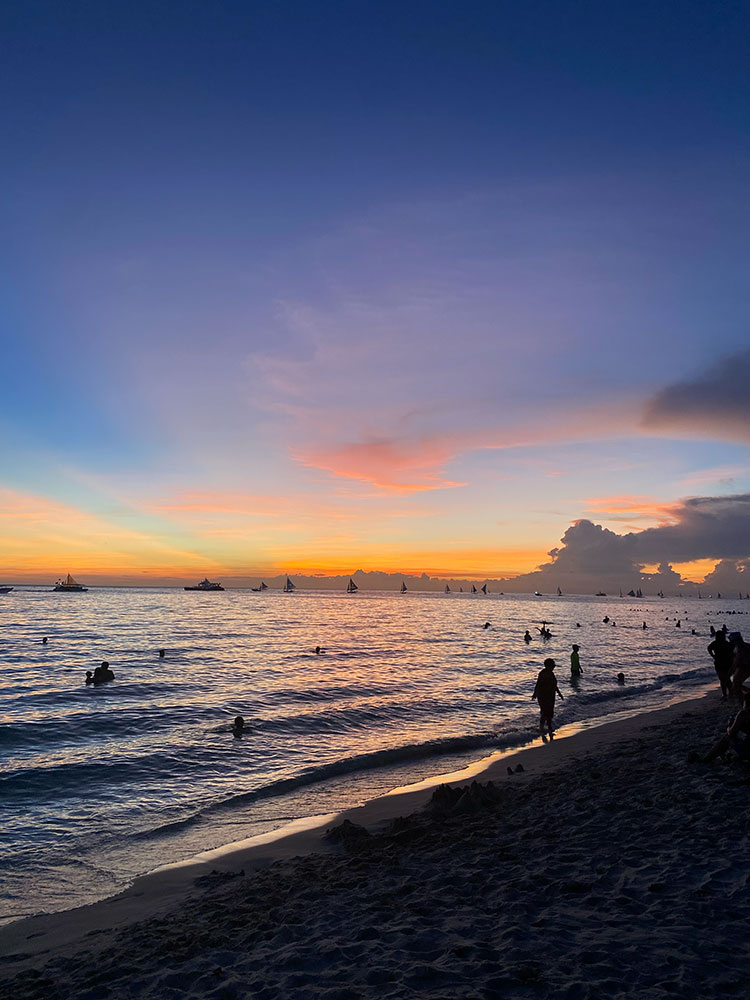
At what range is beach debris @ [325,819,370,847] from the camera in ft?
35.5

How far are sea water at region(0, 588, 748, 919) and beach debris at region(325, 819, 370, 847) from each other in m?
2.25

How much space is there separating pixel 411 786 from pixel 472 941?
31.6 feet

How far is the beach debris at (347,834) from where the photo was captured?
10.8 meters

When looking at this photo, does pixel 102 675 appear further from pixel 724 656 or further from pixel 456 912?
pixel 724 656

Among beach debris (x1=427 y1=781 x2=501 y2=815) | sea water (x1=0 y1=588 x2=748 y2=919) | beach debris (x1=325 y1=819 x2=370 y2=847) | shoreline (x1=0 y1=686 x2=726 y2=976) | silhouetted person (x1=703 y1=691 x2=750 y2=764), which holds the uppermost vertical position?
silhouetted person (x1=703 y1=691 x2=750 y2=764)

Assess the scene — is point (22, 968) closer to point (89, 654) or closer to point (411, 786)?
point (411, 786)

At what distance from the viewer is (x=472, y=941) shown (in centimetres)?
641

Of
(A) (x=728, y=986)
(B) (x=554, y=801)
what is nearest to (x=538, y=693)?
(B) (x=554, y=801)

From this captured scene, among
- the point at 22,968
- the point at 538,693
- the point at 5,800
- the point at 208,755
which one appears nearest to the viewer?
the point at 22,968

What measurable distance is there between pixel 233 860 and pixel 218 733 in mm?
11497

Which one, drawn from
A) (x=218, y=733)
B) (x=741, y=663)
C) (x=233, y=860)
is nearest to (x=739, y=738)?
(x=741, y=663)

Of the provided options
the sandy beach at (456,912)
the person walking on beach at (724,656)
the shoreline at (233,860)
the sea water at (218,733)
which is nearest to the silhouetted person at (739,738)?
the sandy beach at (456,912)

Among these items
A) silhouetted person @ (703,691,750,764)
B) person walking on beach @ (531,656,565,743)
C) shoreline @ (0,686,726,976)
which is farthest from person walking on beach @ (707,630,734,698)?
silhouetted person @ (703,691,750,764)

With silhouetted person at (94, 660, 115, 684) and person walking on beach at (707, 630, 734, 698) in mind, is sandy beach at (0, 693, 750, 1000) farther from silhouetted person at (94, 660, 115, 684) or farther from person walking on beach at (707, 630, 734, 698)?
silhouetted person at (94, 660, 115, 684)
